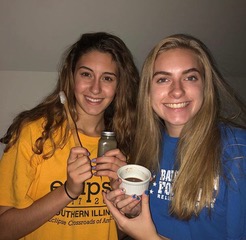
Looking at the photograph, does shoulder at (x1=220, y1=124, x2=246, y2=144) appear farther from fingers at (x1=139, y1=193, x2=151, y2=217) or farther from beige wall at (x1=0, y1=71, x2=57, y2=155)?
beige wall at (x1=0, y1=71, x2=57, y2=155)

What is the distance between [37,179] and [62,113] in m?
0.38

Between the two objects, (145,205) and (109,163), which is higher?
(109,163)

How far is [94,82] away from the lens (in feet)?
3.89

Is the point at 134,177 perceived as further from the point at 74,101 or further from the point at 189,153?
the point at 74,101

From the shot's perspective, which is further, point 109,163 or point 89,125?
point 89,125

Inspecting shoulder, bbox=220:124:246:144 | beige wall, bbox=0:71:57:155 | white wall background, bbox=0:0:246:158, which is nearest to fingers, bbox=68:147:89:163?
shoulder, bbox=220:124:246:144

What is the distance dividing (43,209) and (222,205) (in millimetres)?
798

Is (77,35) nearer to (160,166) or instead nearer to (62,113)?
(62,113)

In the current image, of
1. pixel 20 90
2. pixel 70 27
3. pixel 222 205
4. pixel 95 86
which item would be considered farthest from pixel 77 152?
pixel 20 90

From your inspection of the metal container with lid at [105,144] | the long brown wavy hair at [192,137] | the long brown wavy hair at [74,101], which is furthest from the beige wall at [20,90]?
the metal container with lid at [105,144]

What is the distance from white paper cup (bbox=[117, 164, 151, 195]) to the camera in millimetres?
844

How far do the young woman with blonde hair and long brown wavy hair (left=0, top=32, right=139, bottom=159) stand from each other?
18 cm

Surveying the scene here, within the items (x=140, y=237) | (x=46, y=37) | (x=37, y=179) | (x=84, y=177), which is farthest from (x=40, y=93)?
(x=140, y=237)

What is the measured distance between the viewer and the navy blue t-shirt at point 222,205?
2.90 feet
